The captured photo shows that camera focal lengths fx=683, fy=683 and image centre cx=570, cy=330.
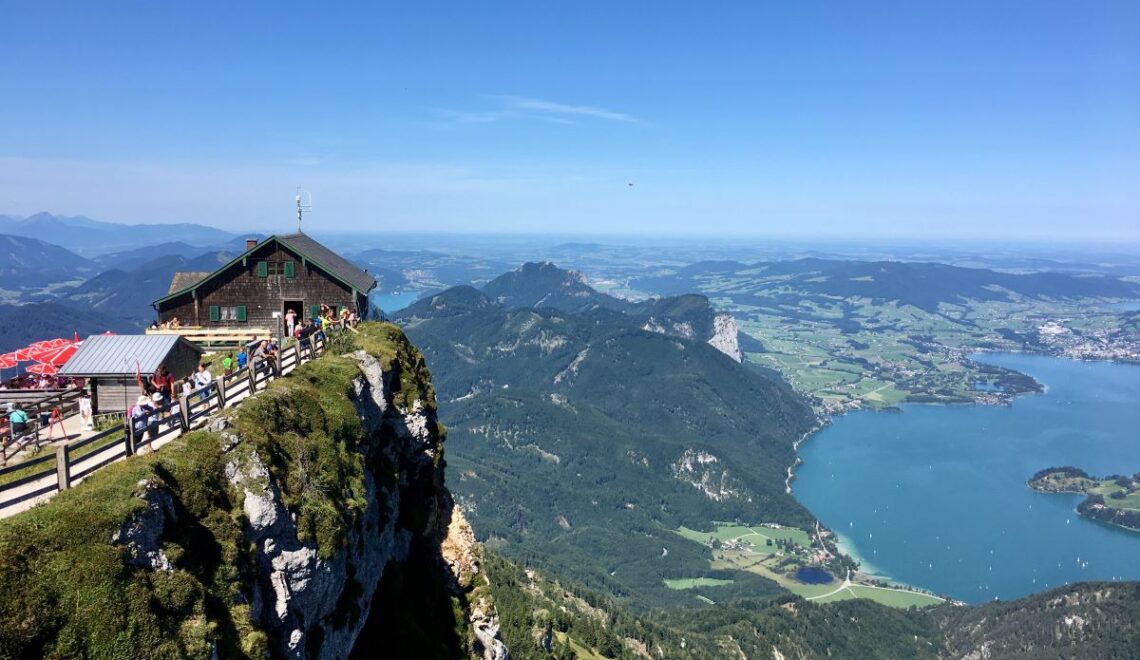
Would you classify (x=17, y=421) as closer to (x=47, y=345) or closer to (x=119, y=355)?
(x=119, y=355)

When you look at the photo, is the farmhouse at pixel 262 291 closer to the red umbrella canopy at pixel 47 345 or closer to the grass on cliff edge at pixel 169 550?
the red umbrella canopy at pixel 47 345

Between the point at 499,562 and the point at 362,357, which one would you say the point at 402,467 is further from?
the point at 499,562

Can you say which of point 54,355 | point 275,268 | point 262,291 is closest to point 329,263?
point 275,268

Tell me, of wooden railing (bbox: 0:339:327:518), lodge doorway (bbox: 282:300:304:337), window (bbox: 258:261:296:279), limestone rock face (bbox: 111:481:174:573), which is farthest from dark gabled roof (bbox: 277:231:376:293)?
limestone rock face (bbox: 111:481:174:573)

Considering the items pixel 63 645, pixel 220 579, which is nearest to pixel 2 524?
pixel 63 645

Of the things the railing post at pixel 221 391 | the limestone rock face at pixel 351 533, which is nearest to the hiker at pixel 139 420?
the limestone rock face at pixel 351 533
